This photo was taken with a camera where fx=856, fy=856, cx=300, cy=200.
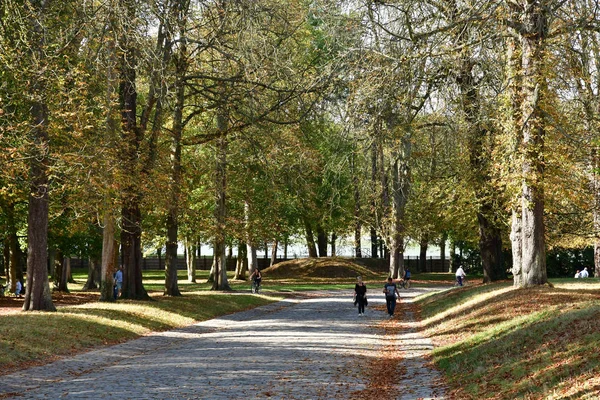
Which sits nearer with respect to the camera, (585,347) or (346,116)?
(585,347)

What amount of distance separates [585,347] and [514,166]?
1017 centimetres

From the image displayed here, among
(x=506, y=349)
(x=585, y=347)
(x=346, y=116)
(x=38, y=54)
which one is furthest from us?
(x=346, y=116)

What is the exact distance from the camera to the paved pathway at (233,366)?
13.0 metres

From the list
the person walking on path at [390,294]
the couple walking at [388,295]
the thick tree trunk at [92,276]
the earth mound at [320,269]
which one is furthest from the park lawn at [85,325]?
the earth mound at [320,269]

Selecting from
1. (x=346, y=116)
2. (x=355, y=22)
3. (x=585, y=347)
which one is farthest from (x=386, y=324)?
(x=585, y=347)

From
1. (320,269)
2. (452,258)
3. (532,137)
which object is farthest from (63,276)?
(452,258)

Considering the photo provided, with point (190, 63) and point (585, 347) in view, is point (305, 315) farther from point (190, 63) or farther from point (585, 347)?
point (585, 347)

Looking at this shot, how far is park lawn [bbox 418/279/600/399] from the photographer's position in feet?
36.5

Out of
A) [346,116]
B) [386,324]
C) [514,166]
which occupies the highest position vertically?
[346,116]

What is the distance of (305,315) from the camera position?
32125 millimetres

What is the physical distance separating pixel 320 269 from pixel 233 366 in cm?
5251

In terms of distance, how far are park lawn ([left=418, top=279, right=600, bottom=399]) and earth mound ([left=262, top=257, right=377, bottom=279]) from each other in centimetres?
4414

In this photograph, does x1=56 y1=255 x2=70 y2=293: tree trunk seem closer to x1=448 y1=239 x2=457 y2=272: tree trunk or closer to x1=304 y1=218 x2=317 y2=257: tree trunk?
x1=304 y1=218 x2=317 y2=257: tree trunk

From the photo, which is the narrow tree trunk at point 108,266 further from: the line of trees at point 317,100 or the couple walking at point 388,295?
the couple walking at point 388,295
